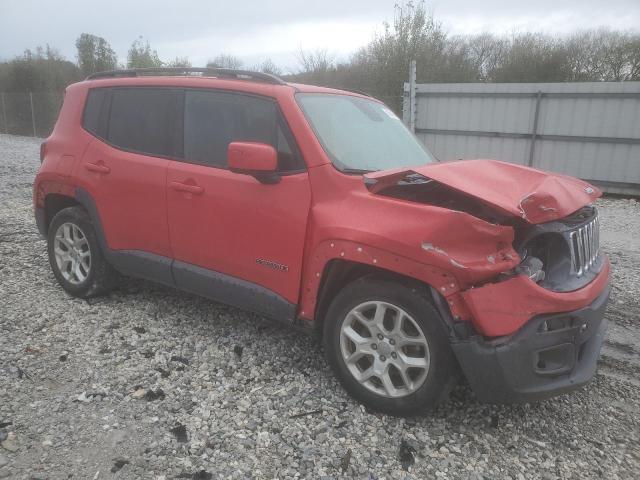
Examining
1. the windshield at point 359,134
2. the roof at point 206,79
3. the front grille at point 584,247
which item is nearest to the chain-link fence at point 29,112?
the roof at point 206,79

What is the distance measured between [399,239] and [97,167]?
104 inches

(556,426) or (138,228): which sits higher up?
(138,228)

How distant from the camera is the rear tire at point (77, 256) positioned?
424 centimetres

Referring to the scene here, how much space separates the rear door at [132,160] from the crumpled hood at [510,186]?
66.1 inches

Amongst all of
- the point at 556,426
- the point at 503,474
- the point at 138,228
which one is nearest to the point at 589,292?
the point at 556,426

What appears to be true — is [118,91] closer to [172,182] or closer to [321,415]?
[172,182]

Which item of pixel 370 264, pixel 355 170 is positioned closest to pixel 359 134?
pixel 355 170

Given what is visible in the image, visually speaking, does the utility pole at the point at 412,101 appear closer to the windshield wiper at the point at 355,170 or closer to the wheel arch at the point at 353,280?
the windshield wiper at the point at 355,170

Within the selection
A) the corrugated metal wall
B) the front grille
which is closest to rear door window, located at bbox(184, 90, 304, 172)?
the front grille

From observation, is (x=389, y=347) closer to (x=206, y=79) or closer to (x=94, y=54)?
(x=206, y=79)

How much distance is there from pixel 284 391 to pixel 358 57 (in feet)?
64.0

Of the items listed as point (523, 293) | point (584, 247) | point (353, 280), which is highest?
point (584, 247)

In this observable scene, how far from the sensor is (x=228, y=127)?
11.2 feet

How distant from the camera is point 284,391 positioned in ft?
10.1
